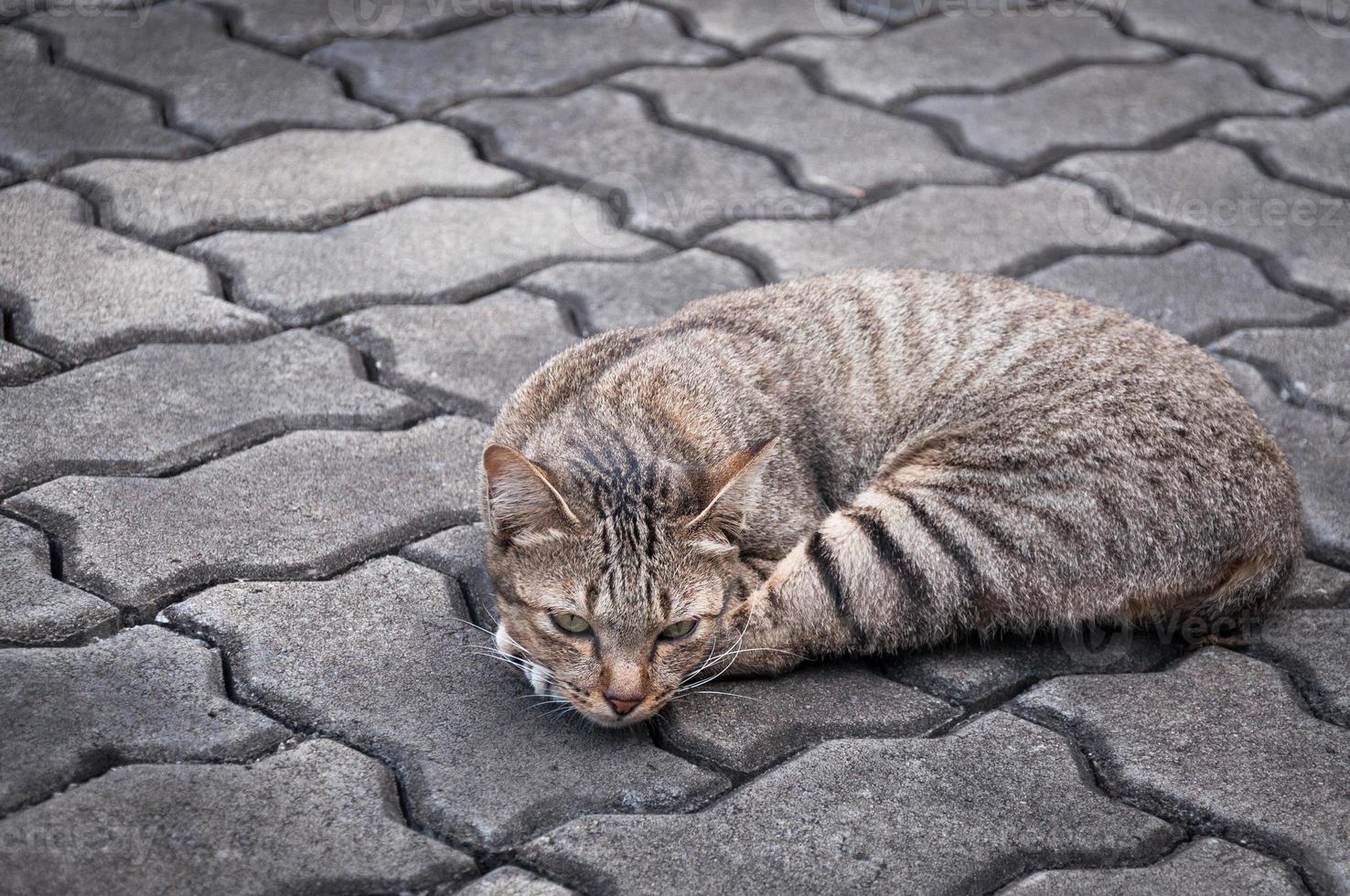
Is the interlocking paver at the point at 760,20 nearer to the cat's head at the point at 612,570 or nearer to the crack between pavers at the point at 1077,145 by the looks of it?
the crack between pavers at the point at 1077,145

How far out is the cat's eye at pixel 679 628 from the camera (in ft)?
9.78

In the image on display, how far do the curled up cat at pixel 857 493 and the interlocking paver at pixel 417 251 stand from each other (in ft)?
3.05

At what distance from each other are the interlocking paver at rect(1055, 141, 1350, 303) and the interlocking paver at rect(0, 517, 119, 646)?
145 inches

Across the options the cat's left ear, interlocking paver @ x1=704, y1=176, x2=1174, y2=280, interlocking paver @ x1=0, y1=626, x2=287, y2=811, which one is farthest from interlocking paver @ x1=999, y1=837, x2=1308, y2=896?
interlocking paver @ x1=704, y1=176, x2=1174, y2=280

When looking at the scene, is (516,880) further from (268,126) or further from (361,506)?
(268,126)

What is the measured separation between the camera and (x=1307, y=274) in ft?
15.8

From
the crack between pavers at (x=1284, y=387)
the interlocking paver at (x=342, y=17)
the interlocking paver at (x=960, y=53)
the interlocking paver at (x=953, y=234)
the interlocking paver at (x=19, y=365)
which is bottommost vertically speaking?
the crack between pavers at (x=1284, y=387)

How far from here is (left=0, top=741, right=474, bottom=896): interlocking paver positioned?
7.73ft

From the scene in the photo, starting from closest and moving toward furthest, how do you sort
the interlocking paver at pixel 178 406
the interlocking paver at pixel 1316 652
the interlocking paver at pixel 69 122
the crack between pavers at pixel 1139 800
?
the crack between pavers at pixel 1139 800, the interlocking paver at pixel 1316 652, the interlocking paver at pixel 178 406, the interlocking paver at pixel 69 122

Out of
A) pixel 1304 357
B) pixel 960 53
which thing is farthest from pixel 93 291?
pixel 960 53

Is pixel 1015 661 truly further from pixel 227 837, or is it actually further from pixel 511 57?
pixel 511 57

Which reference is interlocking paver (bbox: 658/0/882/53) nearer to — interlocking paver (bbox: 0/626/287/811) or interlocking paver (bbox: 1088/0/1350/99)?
interlocking paver (bbox: 1088/0/1350/99)

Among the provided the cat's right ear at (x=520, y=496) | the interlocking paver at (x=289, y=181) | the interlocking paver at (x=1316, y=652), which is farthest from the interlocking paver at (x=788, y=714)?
the interlocking paver at (x=289, y=181)

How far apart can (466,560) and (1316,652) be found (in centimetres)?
190
